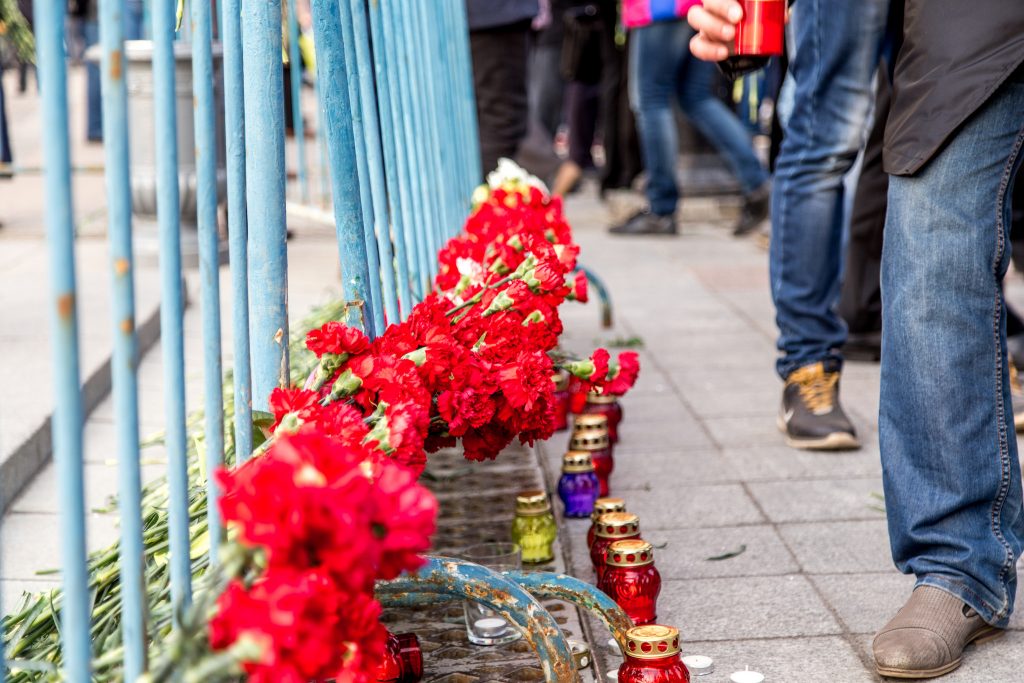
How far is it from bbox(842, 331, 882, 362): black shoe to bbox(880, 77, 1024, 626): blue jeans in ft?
7.19

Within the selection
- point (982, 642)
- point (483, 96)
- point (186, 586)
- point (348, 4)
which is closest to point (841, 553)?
point (982, 642)

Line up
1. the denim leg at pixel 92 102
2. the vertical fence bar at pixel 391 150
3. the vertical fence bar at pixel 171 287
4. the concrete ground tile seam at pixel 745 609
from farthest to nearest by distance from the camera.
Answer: the denim leg at pixel 92 102
the vertical fence bar at pixel 391 150
the concrete ground tile seam at pixel 745 609
the vertical fence bar at pixel 171 287

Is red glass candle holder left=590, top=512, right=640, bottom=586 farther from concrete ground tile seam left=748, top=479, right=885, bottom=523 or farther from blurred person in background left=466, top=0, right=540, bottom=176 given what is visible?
blurred person in background left=466, top=0, right=540, bottom=176

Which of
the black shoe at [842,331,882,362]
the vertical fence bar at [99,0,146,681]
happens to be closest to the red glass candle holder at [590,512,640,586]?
the vertical fence bar at [99,0,146,681]

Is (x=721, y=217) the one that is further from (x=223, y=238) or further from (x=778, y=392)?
(x=778, y=392)

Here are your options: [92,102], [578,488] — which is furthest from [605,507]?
[92,102]

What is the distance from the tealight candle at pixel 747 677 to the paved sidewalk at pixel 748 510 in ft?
0.07

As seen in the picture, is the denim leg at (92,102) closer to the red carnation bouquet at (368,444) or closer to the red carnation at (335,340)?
the red carnation bouquet at (368,444)

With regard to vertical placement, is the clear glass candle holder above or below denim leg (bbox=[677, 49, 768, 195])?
below

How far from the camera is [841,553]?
253cm

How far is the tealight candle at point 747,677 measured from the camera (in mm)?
1961

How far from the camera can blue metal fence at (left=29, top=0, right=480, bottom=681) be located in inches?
38.9

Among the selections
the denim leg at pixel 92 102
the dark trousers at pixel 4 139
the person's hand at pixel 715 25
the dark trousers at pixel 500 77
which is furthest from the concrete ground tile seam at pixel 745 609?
the denim leg at pixel 92 102

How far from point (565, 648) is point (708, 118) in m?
5.85
